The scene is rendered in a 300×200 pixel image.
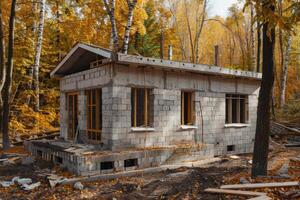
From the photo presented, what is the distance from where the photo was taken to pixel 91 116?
37.6 feet

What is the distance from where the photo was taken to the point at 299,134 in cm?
1636

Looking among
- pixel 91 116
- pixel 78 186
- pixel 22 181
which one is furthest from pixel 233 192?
pixel 91 116

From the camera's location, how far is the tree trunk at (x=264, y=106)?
7215 millimetres

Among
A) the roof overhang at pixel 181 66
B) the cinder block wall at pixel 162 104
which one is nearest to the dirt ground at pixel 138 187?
the cinder block wall at pixel 162 104

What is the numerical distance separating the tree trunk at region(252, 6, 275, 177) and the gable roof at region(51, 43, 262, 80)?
394cm

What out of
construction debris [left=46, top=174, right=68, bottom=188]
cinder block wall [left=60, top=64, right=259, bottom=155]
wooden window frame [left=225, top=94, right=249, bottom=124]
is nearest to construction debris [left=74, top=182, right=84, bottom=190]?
construction debris [left=46, top=174, right=68, bottom=188]

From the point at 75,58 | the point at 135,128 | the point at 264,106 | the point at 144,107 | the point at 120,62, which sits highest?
the point at 75,58

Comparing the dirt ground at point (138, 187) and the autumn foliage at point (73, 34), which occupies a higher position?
the autumn foliage at point (73, 34)

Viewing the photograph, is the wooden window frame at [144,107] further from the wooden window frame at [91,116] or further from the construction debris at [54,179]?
the construction debris at [54,179]

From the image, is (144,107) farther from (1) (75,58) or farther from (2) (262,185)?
(2) (262,185)

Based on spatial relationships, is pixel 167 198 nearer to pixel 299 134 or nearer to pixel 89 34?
pixel 299 134

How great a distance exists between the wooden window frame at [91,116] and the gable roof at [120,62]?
1.55 metres

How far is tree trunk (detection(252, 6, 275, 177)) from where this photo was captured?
7.21 m

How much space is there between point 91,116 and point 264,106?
6.78 meters
